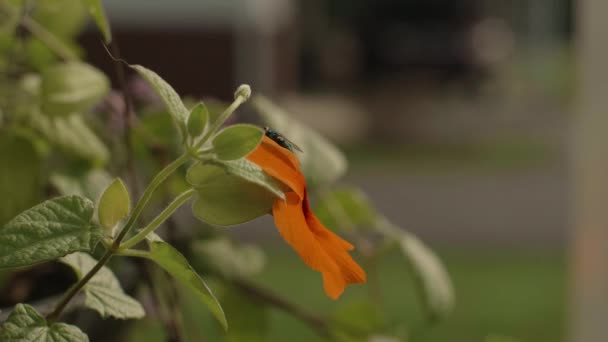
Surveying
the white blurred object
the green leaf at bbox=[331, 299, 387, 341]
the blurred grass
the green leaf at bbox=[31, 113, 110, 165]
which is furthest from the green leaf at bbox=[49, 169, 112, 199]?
the white blurred object

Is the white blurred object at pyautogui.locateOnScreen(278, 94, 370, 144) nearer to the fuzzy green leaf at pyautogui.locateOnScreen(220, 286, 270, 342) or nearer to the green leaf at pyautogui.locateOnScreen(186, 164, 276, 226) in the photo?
the fuzzy green leaf at pyautogui.locateOnScreen(220, 286, 270, 342)

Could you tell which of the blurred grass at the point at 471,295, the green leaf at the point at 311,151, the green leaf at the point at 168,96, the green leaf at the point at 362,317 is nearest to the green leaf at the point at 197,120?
the green leaf at the point at 168,96

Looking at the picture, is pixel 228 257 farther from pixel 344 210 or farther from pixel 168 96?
pixel 168 96

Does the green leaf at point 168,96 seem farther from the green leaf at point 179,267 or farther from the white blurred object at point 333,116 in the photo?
the white blurred object at point 333,116

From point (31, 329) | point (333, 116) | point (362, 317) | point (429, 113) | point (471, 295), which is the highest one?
point (31, 329)

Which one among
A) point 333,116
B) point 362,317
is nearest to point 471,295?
point 362,317

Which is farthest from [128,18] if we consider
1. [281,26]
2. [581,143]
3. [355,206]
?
[355,206]
